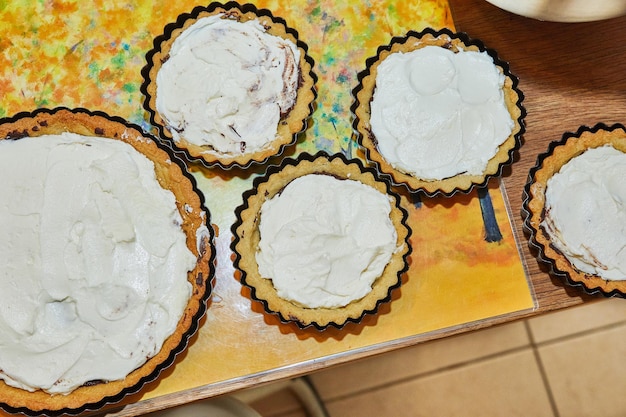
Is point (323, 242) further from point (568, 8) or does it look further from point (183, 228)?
point (568, 8)

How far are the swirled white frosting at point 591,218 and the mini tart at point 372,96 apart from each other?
0.22 m

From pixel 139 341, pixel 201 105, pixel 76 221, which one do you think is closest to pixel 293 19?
pixel 201 105

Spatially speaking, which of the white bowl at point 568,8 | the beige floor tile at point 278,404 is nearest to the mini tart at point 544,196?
the white bowl at point 568,8

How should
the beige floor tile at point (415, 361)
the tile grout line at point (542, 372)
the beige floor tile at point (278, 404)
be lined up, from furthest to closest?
the tile grout line at point (542, 372) < the beige floor tile at point (415, 361) < the beige floor tile at point (278, 404)

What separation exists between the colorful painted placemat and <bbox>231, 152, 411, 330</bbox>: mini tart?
0.11m

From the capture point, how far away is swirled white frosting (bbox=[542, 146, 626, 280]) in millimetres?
1911

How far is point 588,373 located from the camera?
3.09 m

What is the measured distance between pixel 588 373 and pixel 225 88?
253cm

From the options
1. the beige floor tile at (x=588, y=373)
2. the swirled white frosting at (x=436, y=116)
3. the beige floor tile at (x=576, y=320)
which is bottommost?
the beige floor tile at (x=588, y=373)

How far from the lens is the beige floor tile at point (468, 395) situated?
292 cm

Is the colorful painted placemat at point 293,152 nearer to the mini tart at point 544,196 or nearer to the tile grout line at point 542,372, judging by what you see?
the mini tart at point 544,196

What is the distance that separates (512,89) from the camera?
2086 millimetres

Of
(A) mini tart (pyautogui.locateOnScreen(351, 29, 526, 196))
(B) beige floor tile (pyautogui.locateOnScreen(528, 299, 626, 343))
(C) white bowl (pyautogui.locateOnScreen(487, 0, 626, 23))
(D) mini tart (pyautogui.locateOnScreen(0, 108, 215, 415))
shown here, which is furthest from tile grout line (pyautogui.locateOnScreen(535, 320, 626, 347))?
(D) mini tart (pyautogui.locateOnScreen(0, 108, 215, 415))

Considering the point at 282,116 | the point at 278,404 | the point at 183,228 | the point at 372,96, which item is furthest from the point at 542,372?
the point at 183,228
